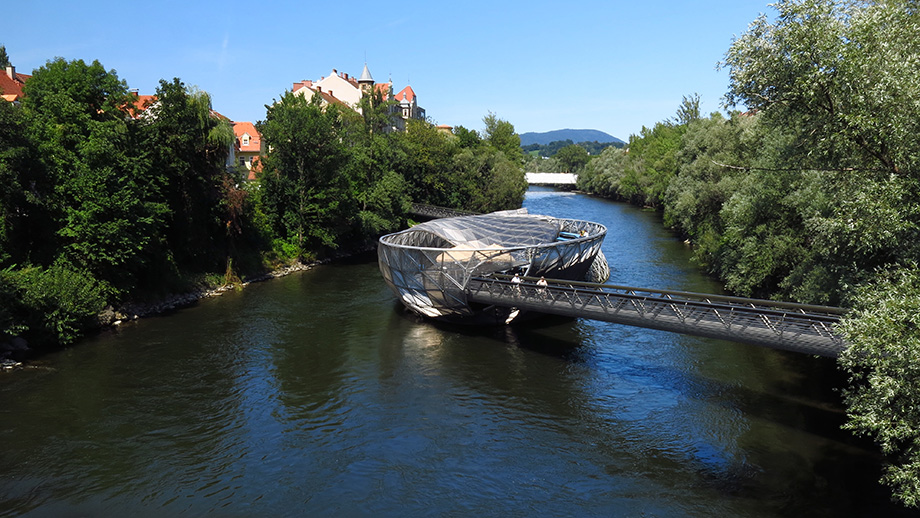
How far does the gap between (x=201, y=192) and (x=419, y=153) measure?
115 ft

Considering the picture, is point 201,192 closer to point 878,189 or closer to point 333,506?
point 333,506

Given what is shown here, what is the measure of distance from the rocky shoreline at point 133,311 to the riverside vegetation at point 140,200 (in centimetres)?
35

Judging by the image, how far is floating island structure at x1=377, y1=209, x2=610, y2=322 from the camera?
27.9 meters

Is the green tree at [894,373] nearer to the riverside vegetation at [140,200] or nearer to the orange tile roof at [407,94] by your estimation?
the riverside vegetation at [140,200]

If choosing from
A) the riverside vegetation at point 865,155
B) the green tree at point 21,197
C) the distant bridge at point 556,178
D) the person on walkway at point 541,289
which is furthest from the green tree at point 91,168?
the distant bridge at point 556,178

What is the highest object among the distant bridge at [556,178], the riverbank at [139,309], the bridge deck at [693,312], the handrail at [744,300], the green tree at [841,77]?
the green tree at [841,77]

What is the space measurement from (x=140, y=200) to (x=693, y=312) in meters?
26.9

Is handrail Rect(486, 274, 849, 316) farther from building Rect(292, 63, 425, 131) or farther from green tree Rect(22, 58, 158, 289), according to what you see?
building Rect(292, 63, 425, 131)

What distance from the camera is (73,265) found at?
28.2 metres

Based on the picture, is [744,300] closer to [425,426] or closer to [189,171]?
[425,426]

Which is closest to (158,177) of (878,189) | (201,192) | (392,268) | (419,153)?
(201,192)

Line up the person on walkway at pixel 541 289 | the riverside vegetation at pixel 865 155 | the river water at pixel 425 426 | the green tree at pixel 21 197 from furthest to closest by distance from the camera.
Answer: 1. the person on walkway at pixel 541 289
2. the green tree at pixel 21 197
3. the river water at pixel 425 426
4. the riverside vegetation at pixel 865 155

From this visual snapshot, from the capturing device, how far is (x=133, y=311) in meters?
31.3

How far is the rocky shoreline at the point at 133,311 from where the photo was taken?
24.2m
